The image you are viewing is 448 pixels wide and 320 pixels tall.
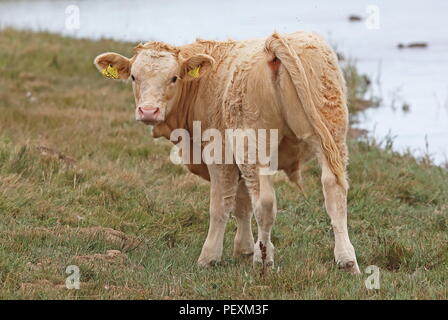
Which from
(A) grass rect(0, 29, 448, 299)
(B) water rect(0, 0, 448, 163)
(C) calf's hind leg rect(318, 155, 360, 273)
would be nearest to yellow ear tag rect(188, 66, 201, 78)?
(C) calf's hind leg rect(318, 155, 360, 273)

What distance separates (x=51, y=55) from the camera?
16.7 meters

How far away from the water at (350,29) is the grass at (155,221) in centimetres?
287

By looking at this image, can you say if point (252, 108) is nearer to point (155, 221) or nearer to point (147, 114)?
point (147, 114)

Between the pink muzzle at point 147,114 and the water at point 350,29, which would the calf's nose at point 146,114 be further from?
the water at point 350,29

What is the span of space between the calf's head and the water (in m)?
5.26

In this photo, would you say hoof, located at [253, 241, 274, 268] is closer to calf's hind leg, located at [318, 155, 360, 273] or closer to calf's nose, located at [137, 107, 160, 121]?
calf's hind leg, located at [318, 155, 360, 273]

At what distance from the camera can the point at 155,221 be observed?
841 cm

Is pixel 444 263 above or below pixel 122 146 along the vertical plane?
below

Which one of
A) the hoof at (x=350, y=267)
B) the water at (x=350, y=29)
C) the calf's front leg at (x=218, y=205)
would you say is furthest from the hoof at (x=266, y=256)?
the water at (x=350, y=29)

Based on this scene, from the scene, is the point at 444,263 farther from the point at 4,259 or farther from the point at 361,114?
the point at 361,114

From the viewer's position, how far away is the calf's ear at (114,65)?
743 cm

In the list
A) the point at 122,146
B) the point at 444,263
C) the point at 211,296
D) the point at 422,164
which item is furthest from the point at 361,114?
the point at 211,296

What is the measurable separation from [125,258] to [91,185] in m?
2.07

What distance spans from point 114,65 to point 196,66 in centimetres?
70
